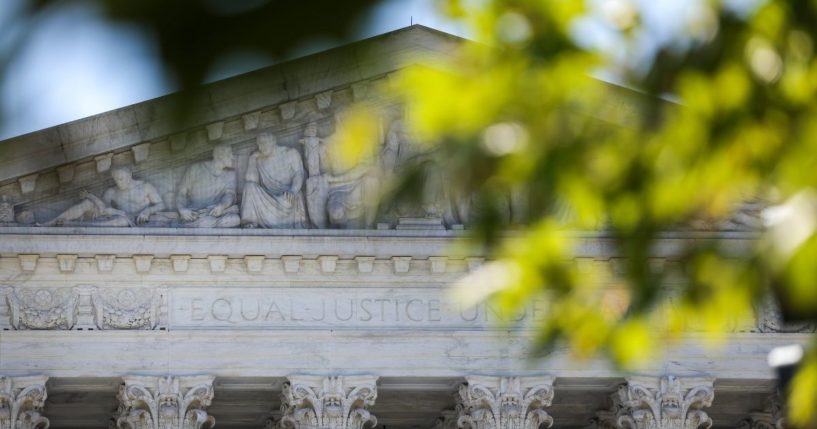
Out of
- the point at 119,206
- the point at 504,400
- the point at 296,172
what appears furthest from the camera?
the point at 296,172

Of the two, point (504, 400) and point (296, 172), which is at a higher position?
point (296, 172)

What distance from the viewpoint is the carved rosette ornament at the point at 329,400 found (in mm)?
29016

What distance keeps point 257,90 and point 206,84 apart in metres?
0.14

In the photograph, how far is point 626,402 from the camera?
1183 inches

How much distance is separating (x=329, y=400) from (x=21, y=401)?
523 cm

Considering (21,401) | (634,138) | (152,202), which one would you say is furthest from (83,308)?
(634,138)

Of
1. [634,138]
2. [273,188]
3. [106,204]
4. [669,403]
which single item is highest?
[273,188]

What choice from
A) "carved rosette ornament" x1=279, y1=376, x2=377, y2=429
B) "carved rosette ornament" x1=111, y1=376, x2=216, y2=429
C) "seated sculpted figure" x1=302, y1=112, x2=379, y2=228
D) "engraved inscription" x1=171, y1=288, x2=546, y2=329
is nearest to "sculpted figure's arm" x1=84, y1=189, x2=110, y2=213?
"engraved inscription" x1=171, y1=288, x2=546, y2=329

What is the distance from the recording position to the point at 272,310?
29500mm

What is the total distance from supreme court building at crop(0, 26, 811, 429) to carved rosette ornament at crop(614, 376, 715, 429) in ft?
0.08

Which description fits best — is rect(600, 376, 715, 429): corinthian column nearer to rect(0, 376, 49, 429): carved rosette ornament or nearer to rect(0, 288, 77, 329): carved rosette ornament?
rect(0, 288, 77, 329): carved rosette ornament

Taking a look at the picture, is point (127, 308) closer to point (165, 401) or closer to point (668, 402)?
point (165, 401)

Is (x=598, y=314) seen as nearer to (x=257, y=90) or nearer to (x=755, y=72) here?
(x=755, y=72)

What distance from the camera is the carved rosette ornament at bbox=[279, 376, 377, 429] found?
29016 millimetres
